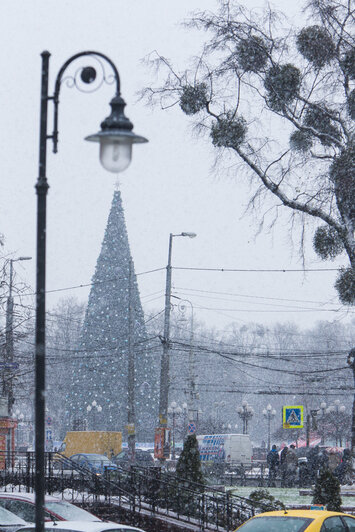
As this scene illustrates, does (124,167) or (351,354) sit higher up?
(124,167)

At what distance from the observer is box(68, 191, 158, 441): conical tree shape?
6688 centimetres

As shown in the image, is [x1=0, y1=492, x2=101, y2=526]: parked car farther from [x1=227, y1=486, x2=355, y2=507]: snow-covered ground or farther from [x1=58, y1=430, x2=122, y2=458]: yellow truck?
[x1=58, y1=430, x2=122, y2=458]: yellow truck

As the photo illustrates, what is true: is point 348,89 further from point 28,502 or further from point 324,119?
point 28,502

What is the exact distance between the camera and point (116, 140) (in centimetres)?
949

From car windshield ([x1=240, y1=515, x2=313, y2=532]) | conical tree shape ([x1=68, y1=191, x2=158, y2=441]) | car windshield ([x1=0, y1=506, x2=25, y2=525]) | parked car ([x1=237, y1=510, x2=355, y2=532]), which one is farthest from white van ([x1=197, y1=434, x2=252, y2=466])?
car windshield ([x1=240, y1=515, x2=313, y2=532])

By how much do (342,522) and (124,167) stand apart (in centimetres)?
692

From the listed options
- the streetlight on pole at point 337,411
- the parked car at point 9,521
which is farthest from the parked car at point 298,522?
the streetlight on pole at point 337,411

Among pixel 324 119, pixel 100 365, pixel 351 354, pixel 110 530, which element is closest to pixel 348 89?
pixel 324 119

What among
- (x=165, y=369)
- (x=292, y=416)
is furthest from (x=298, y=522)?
(x=165, y=369)

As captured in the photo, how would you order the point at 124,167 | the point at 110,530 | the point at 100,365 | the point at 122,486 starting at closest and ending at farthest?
1. the point at 124,167
2. the point at 110,530
3. the point at 122,486
4. the point at 100,365

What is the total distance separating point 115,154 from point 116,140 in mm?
161

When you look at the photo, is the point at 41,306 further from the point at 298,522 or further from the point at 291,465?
the point at 291,465

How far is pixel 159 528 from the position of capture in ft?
72.6

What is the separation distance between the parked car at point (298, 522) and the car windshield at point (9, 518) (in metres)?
4.46
